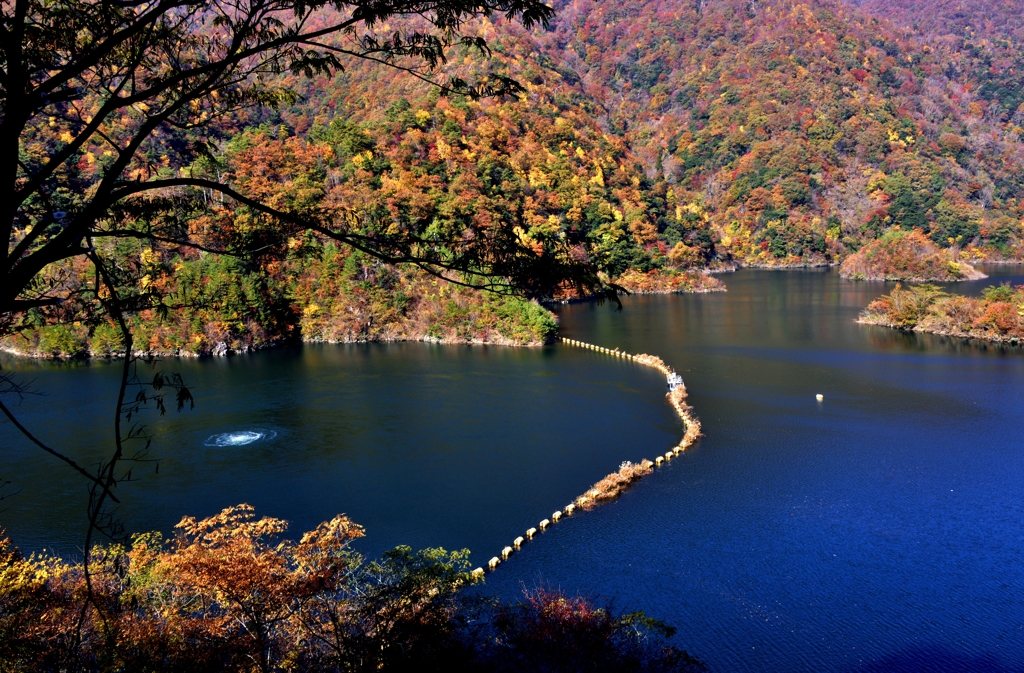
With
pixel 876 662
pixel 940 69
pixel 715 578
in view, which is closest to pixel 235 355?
pixel 715 578

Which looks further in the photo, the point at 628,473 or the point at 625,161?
the point at 625,161

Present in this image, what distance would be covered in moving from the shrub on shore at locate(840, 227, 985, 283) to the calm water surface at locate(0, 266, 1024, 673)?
89.9 ft

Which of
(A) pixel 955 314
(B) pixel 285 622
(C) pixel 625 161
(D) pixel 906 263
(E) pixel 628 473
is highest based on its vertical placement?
(C) pixel 625 161

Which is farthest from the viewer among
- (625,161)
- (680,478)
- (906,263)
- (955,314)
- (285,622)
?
(625,161)

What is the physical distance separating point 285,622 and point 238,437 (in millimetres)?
11434

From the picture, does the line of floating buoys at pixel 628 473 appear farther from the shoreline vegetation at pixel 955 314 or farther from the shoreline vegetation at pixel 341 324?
the shoreline vegetation at pixel 955 314

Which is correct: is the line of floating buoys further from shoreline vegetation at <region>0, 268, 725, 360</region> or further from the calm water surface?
shoreline vegetation at <region>0, 268, 725, 360</region>

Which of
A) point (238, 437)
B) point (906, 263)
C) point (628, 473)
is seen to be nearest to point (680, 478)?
point (628, 473)

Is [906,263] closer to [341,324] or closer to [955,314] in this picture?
[955,314]

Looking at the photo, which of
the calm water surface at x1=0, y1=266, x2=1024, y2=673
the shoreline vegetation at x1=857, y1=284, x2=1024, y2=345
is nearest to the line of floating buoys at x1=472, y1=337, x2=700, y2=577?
the calm water surface at x1=0, y1=266, x2=1024, y2=673

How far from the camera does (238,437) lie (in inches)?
787

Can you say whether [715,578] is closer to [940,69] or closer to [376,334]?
[376,334]

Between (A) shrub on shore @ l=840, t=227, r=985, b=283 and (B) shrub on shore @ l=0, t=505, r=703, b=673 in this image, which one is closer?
(B) shrub on shore @ l=0, t=505, r=703, b=673

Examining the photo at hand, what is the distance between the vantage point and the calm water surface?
1165 cm
